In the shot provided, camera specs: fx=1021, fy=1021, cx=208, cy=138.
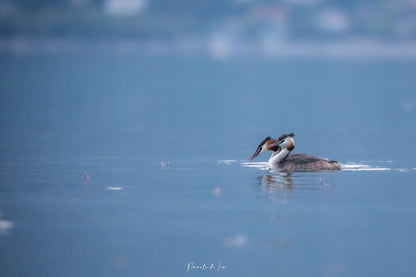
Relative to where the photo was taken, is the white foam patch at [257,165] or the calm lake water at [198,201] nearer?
the calm lake water at [198,201]

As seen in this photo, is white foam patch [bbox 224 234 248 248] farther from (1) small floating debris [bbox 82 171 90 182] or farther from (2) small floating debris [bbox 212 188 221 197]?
(1) small floating debris [bbox 82 171 90 182]

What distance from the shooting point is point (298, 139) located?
29.6m

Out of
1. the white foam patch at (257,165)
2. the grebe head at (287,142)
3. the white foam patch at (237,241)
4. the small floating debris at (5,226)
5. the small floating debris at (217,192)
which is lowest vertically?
the white foam patch at (237,241)

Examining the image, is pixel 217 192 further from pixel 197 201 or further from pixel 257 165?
pixel 257 165

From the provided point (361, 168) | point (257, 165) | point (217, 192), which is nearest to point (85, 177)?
point (217, 192)

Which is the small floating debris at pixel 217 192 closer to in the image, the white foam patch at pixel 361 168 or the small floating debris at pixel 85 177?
the small floating debris at pixel 85 177

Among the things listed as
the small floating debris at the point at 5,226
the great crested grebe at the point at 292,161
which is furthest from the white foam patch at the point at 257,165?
the small floating debris at the point at 5,226

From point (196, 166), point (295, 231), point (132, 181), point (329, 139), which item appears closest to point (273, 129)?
Answer: point (329, 139)

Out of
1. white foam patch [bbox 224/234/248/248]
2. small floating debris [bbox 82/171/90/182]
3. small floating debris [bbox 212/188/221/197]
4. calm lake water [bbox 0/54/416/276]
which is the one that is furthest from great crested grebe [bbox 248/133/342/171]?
white foam patch [bbox 224/234/248/248]

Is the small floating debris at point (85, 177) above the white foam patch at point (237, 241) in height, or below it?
above

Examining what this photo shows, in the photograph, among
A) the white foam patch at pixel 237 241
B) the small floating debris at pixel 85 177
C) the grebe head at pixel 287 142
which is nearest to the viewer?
the white foam patch at pixel 237 241

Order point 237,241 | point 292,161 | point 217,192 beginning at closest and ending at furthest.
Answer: point 237,241 < point 217,192 < point 292,161

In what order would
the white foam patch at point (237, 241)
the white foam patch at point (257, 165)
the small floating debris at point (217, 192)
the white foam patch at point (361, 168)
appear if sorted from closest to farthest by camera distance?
the white foam patch at point (237, 241)
the small floating debris at point (217, 192)
the white foam patch at point (361, 168)
the white foam patch at point (257, 165)

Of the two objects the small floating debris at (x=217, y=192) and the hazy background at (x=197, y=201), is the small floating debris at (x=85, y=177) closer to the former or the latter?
the hazy background at (x=197, y=201)
